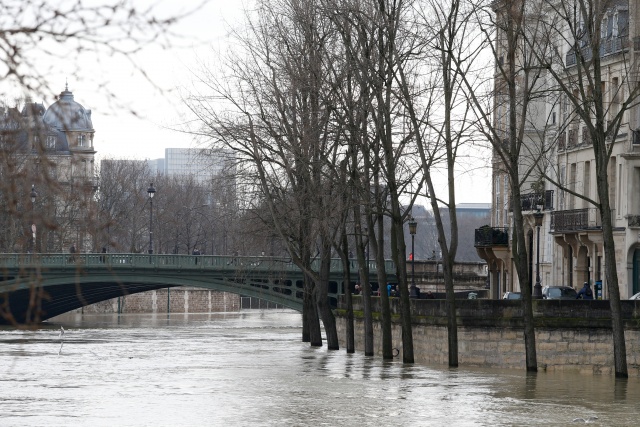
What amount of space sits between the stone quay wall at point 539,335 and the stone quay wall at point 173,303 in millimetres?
68158

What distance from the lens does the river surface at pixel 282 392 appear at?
26.4 meters

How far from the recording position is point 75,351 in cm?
5434

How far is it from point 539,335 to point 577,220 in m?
17.4

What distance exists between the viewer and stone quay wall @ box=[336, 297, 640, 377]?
120 feet

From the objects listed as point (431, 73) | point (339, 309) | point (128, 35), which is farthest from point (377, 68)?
point (128, 35)

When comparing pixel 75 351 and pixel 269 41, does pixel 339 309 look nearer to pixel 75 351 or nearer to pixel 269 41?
pixel 75 351

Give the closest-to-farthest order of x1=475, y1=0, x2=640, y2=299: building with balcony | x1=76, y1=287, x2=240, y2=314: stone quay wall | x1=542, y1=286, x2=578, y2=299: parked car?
x1=542, y1=286, x2=578, y2=299: parked car → x1=475, y1=0, x2=640, y2=299: building with balcony → x1=76, y1=287, x2=240, y2=314: stone quay wall

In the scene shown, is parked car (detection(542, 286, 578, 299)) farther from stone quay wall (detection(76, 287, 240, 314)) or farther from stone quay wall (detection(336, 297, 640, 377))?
stone quay wall (detection(76, 287, 240, 314))

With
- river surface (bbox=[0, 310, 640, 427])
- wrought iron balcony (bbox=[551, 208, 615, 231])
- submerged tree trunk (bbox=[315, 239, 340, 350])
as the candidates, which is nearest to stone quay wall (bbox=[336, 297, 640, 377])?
river surface (bbox=[0, 310, 640, 427])

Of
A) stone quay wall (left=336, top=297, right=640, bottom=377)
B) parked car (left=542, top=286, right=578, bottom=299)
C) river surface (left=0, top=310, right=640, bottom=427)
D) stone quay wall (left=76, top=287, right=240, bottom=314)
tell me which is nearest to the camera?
river surface (left=0, top=310, right=640, bottom=427)

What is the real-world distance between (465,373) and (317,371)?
4714 mm

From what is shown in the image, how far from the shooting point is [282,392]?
33000mm

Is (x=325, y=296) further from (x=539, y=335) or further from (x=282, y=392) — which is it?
(x=282, y=392)

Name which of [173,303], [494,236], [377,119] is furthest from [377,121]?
[173,303]
